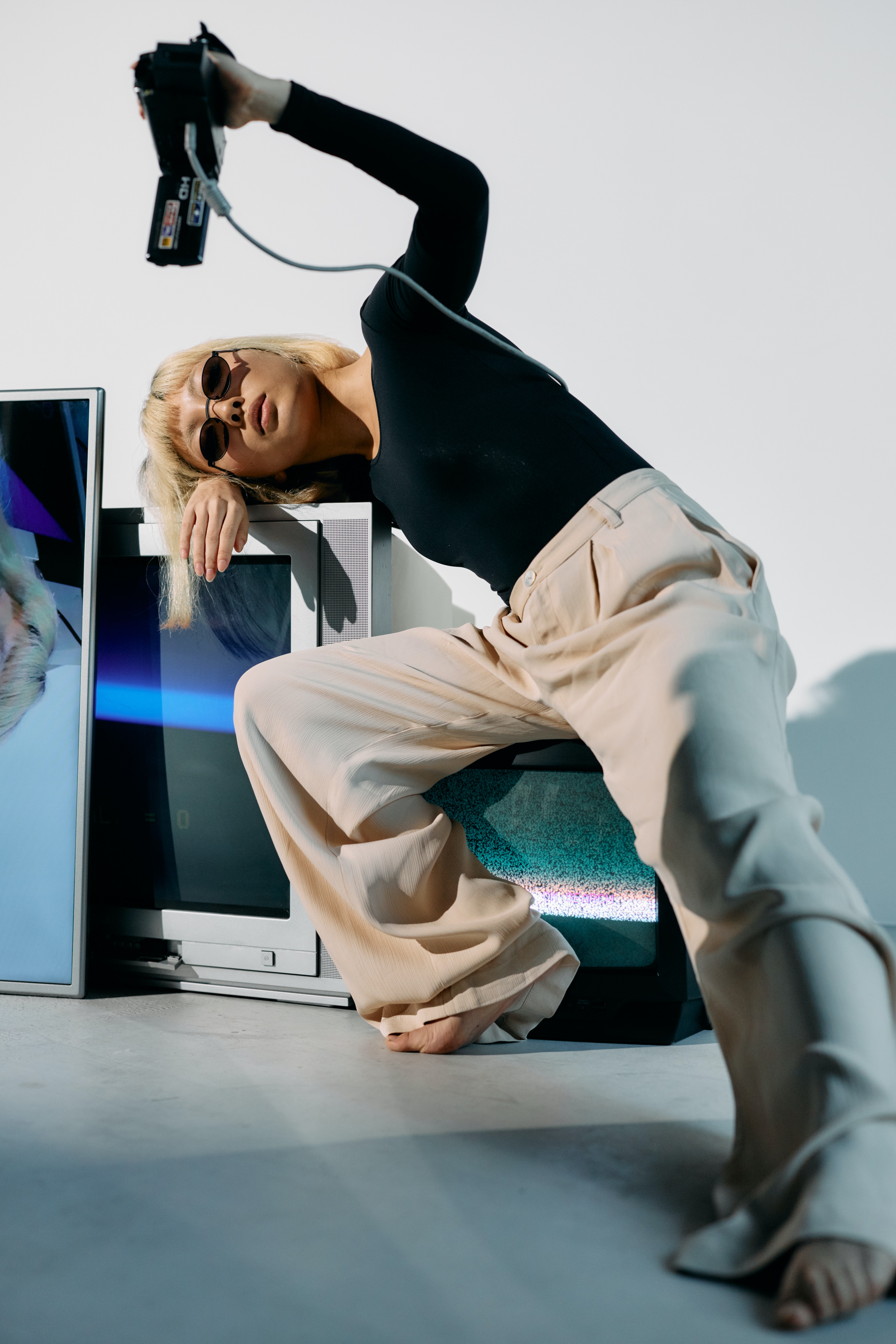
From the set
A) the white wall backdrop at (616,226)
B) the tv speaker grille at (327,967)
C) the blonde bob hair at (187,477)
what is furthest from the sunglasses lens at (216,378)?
the white wall backdrop at (616,226)

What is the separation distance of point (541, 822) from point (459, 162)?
81 centimetres

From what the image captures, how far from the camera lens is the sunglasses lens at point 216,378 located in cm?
135

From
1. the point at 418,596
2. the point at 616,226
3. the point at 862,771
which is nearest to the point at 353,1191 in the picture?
the point at 418,596

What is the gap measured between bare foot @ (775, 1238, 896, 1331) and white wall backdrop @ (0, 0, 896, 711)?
57.4 inches

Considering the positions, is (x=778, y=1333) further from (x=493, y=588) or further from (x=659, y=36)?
(x=659, y=36)

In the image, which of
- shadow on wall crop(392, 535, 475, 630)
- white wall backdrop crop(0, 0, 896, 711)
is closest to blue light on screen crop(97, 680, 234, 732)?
shadow on wall crop(392, 535, 475, 630)

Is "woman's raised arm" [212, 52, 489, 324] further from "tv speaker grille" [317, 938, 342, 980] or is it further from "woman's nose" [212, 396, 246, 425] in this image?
"tv speaker grille" [317, 938, 342, 980]

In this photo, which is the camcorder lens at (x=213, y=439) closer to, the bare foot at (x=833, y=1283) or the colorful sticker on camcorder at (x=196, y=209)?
the colorful sticker on camcorder at (x=196, y=209)

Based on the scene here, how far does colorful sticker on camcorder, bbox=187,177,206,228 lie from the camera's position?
92cm

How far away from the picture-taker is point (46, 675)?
1.49 meters

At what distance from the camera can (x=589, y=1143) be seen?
0.93 m

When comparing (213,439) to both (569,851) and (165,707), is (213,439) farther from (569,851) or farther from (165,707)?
(569,851)

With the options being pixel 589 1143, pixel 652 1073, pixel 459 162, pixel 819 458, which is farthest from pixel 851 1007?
pixel 819 458

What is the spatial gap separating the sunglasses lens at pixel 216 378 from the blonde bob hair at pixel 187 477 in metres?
0.11
